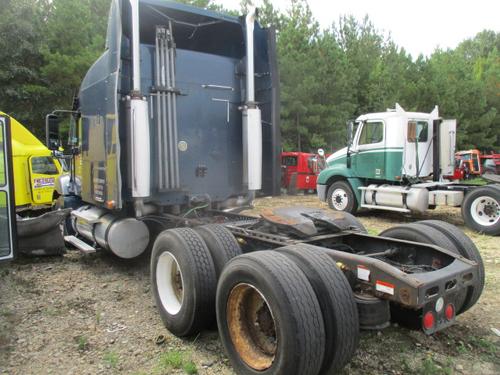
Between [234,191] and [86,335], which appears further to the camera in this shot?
[234,191]

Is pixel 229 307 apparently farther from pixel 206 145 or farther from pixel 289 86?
pixel 289 86

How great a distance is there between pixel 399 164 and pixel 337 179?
1981 mm

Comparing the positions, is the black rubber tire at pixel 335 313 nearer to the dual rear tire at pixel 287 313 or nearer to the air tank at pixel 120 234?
the dual rear tire at pixel 287 313

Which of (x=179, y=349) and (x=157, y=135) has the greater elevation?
(x=157, y=135)

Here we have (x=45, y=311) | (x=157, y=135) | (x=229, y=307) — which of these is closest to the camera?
(x=229, y=307)

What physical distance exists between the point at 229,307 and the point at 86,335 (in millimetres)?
1616

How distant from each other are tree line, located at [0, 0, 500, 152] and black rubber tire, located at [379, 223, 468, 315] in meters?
16.7

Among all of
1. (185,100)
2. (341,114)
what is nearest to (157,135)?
(185,100)

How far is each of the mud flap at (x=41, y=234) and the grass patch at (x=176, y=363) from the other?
370 centimetres

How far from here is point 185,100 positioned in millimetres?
5855

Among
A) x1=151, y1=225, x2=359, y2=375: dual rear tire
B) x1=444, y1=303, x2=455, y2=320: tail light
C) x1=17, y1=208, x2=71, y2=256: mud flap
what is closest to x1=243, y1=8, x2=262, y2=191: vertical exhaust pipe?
x1=151, y1=225, x2=359, y2=375: dual rear tire

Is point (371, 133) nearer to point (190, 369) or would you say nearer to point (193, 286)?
point (193, 286)

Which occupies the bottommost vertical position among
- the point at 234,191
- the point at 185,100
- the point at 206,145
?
the point at 234,191

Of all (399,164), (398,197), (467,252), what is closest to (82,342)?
(467,252)
